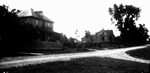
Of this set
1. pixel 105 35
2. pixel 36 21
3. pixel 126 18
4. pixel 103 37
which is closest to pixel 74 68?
pixel 36 21

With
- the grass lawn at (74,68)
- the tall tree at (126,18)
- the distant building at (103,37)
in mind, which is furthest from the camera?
the distant building at (103,37)

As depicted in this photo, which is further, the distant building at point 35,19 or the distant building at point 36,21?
the distant building at point 35,19

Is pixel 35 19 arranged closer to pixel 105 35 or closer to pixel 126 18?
pixel 126 18

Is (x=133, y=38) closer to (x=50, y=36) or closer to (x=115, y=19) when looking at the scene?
(x=115, y=19)

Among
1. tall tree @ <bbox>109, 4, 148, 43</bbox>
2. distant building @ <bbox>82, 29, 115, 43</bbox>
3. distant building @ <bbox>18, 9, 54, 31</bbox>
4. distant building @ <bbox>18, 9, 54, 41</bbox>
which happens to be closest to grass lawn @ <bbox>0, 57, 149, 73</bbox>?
distant building @ <bbox>18, 9, 54, 41</bbox>

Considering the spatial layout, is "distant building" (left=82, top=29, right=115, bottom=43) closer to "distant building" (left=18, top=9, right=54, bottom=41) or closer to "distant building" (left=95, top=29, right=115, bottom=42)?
"distant building" (left=95, top=29, right=115, bottom=42)

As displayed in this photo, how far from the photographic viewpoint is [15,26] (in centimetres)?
2227

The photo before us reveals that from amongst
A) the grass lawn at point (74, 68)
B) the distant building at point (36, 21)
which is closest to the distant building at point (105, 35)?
the distant building at point (36, 21)

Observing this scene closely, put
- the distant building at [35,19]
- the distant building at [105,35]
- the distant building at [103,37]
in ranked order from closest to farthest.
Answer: the distant building at [35,19]
the distant building at [105,35]
the distant building at [103,37]

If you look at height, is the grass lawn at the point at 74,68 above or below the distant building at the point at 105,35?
below

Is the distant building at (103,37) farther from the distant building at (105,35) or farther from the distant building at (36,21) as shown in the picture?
the distant building at (36,21)

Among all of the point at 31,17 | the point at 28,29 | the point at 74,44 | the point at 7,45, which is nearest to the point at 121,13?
the point at 74,44

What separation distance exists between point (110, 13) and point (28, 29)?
44085 mm

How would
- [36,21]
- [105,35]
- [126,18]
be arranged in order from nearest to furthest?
[36,21], [126,18], [105,35]
